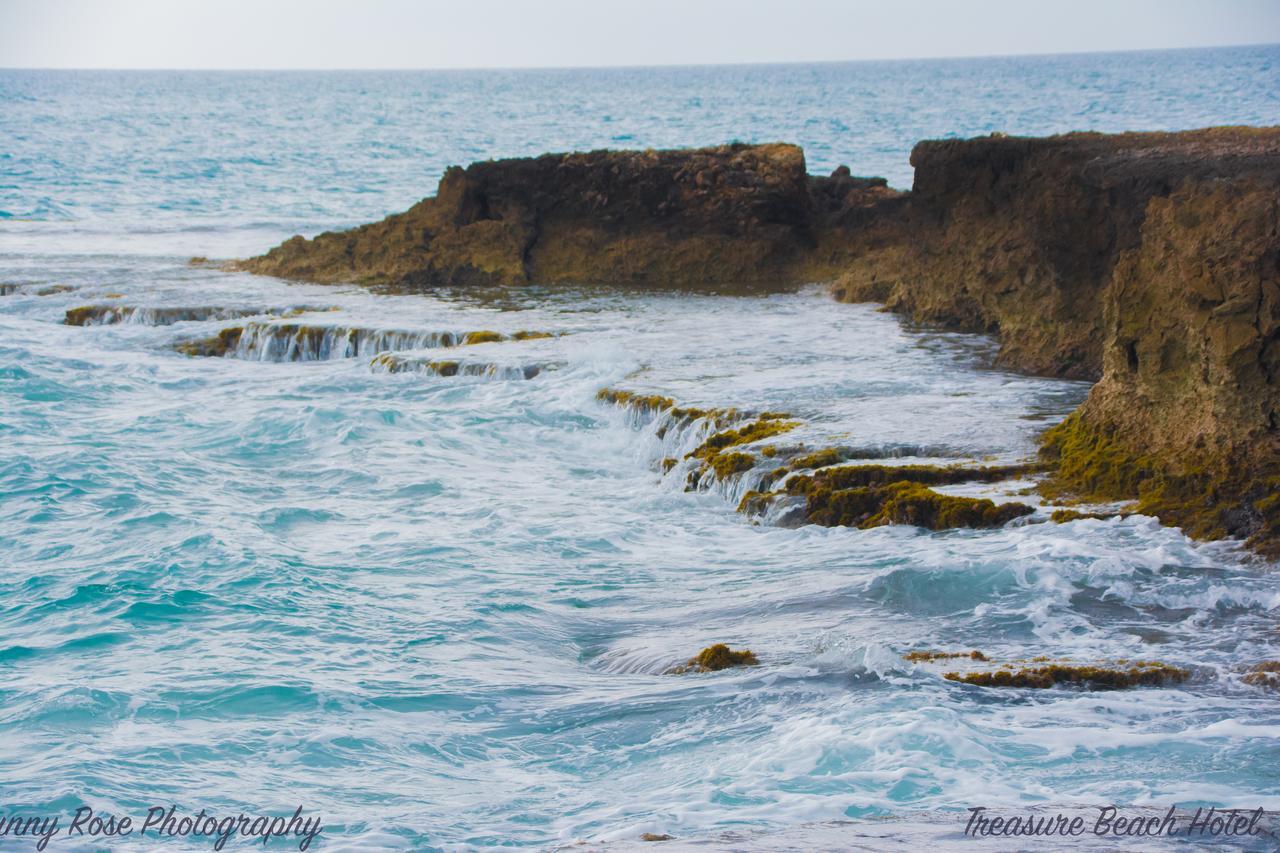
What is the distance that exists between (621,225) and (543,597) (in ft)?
40.9

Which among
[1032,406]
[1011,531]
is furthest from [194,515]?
[1032,406]

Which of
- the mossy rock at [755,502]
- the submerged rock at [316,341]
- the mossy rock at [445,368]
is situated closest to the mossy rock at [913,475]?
the mossy rock at [755,502]

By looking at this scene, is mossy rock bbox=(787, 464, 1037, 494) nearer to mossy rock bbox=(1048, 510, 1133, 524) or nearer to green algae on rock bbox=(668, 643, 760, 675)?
mossy rock bbox=(1048, 510, 1133, 524)

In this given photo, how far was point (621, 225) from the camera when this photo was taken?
781 inches

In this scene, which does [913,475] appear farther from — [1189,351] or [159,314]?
[159,314]

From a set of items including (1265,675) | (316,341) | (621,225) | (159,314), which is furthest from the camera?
(621,225)

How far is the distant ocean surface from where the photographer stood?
5414 millimetres

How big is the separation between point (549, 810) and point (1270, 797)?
9.12 feet

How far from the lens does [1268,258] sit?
7957mm

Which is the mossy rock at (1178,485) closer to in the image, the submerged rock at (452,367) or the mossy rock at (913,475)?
the mossy rock at (913,475)

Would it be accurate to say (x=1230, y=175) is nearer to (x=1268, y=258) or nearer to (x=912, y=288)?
(x=1268, y=258)

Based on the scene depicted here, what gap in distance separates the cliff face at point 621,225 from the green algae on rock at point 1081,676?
43.6 feet

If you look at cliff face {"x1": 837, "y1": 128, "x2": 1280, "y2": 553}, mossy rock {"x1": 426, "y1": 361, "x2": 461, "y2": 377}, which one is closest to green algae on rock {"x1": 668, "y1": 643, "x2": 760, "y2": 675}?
cliff face {"x1": 837, "y1": 128, "x2": 1280, "y2": 553}

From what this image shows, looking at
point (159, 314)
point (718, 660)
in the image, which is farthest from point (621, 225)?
point (718, 660)
